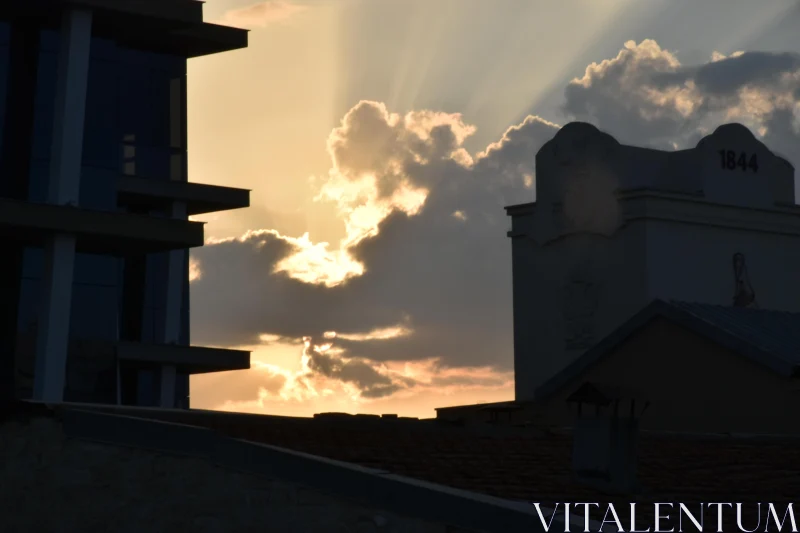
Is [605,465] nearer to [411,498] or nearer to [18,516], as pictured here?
[411,498]

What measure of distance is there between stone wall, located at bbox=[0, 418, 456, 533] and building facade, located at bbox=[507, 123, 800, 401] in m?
50.2

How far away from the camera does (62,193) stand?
1837 inches

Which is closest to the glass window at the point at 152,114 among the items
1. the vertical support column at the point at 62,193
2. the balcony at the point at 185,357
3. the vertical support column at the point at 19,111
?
the balcony at the point at 185,357

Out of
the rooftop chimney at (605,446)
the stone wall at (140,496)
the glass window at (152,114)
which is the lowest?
the stone wall at (140,496)

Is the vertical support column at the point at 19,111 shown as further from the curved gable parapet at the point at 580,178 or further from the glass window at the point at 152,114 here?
the curved gable parapet at the point at 580,178

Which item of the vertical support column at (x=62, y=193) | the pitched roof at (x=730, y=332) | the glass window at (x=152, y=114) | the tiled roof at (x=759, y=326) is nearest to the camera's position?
the pitched roof at (x=730, y=332)

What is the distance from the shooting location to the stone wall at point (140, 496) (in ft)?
51.4

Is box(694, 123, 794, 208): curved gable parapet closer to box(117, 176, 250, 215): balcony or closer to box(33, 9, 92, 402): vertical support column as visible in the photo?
box(117, 176, 250, 215): balcony

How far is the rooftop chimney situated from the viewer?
58.3ft

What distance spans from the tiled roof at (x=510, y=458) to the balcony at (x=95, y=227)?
23.1 meters

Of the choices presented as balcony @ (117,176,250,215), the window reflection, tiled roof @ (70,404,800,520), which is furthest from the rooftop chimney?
the window reflection

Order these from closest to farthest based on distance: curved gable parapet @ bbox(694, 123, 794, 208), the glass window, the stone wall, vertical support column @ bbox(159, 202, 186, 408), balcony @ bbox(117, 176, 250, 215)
Answer: the stone wall < balcony @ bbox(117, 176, 250, 215) < the glass window < vertical support column @ bbox(159, 202, 186, 408) < curved gable parapet @ bbox(694, 123, 794, 208)

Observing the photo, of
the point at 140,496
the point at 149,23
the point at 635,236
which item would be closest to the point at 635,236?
the point at 635,236

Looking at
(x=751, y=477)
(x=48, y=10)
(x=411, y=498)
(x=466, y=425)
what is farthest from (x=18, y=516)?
(x=48, y=10)
